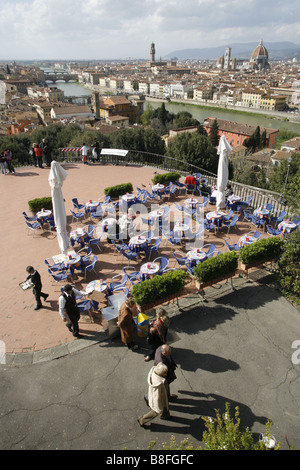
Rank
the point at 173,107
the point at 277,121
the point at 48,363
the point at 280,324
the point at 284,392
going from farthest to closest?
1. the point at 173,107
2. the point at 277,121
3. the point at 280,324
4. the point at 48,363
5. the point at 284,392

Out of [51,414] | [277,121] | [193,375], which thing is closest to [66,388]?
[51,414]

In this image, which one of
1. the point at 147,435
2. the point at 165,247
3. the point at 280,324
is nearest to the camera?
the point at 147,435

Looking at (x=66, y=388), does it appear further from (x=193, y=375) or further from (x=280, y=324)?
(x=280, y=324)

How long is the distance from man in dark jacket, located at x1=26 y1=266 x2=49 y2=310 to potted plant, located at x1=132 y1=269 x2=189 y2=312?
191 cm

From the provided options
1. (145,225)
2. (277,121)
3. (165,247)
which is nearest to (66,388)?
(165,247)

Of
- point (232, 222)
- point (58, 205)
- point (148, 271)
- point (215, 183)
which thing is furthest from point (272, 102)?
point (148, 271)

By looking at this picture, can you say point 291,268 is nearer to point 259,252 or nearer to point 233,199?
point 259,252

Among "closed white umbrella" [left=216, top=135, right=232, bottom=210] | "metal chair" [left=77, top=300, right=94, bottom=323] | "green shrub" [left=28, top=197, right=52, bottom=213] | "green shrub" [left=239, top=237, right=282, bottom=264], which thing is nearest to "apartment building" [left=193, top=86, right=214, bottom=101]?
"closed white umbrella" [left=216, top=135, right=232, bottom=210]

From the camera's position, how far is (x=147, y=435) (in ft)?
13.4

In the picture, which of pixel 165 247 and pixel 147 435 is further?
pixel 165 247

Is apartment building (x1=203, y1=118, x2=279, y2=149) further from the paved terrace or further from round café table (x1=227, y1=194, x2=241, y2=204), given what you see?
the paved terrace

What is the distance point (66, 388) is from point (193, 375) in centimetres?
197

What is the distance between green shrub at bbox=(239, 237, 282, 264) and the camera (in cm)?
691

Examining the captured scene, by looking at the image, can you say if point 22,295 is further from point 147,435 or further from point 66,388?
point 147,435
